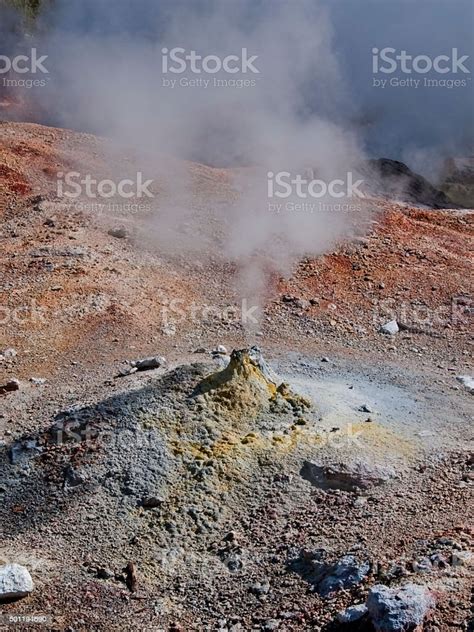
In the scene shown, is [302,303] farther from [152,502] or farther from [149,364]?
[152,502]

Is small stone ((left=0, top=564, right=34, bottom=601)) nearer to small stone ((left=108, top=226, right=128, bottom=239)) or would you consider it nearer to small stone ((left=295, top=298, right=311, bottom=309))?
small stone ((left=295, top=298, right=311, bottom=309))

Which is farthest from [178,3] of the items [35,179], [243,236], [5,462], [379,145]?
[5,462]

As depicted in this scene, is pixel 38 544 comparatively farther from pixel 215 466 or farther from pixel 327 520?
pixel 327 520

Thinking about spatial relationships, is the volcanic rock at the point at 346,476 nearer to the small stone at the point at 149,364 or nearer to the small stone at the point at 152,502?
the small stone at the point at 152,502

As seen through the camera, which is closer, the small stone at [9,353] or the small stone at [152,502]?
the small stone at [152,502]

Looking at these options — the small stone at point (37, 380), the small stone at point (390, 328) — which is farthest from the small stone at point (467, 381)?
the small stone at point (37, 380)

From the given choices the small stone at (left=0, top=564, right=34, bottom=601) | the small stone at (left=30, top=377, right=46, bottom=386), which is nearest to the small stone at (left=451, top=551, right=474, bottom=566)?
the small stone at (left=0, top=564, right=34, bottom=601)
